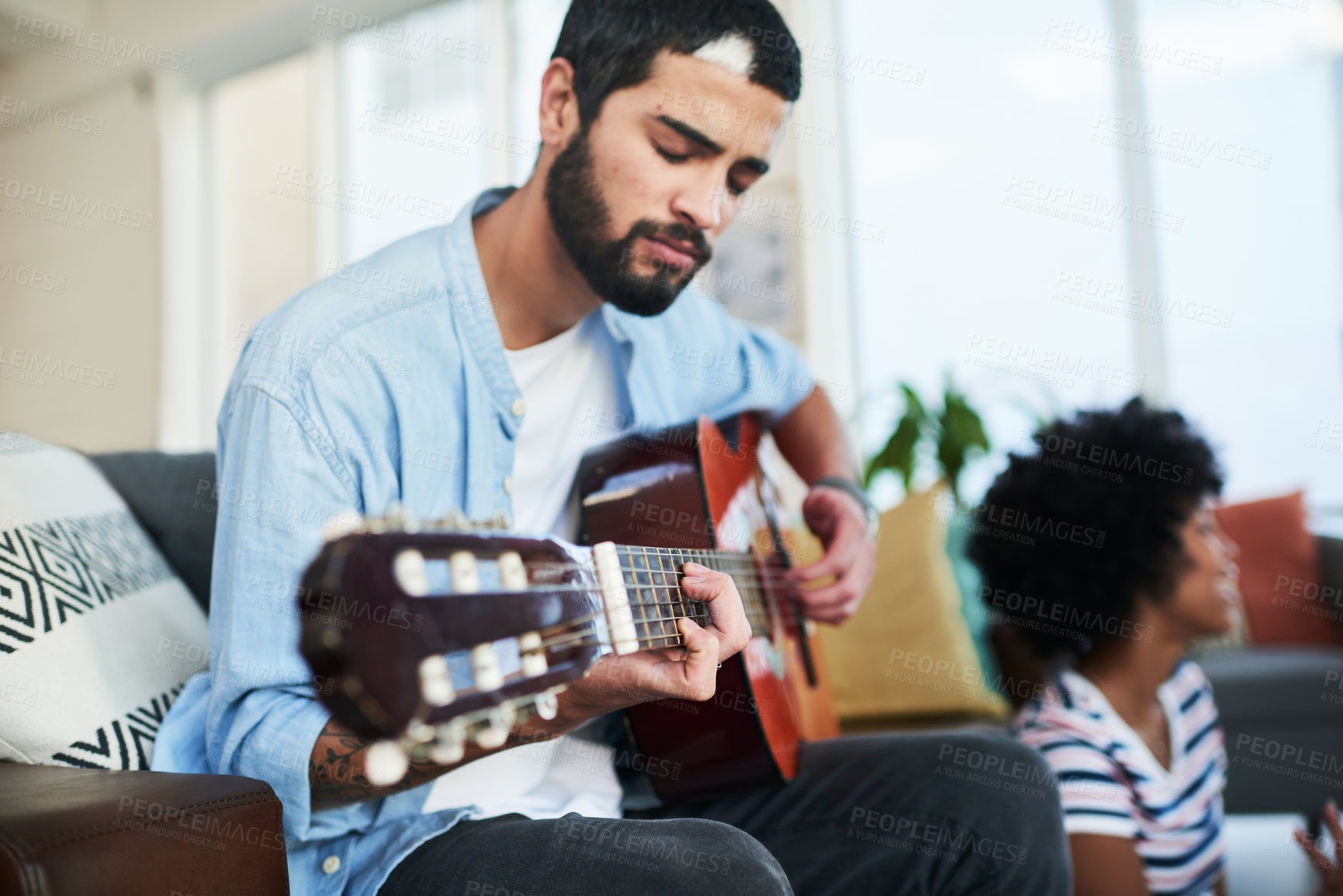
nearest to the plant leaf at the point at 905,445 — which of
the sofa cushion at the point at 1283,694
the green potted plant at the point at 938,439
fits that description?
the green potted plant at the point at 938,439

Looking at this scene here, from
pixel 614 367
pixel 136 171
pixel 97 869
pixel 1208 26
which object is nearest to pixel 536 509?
pixel 614 367

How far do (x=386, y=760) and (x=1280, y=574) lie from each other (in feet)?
9.17

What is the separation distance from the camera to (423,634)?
47 cm

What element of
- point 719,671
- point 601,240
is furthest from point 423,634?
point 601,240

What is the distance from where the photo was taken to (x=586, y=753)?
1.05 metres

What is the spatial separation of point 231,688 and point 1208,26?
3.80 m

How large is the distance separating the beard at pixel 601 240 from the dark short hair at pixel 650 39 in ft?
0.22

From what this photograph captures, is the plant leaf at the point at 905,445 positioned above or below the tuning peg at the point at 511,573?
below

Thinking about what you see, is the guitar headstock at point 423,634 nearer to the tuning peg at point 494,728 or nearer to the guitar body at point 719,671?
the tuning peg at point 494,728

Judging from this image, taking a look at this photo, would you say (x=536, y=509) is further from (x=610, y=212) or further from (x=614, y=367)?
(x=610, y=212)

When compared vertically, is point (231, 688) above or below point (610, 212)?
below

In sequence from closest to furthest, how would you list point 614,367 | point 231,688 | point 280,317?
point 231,688
point 280,317
point 614,367

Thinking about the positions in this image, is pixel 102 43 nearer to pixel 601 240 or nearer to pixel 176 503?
pixel 176 503

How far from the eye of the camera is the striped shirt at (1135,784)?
47.1 inches
